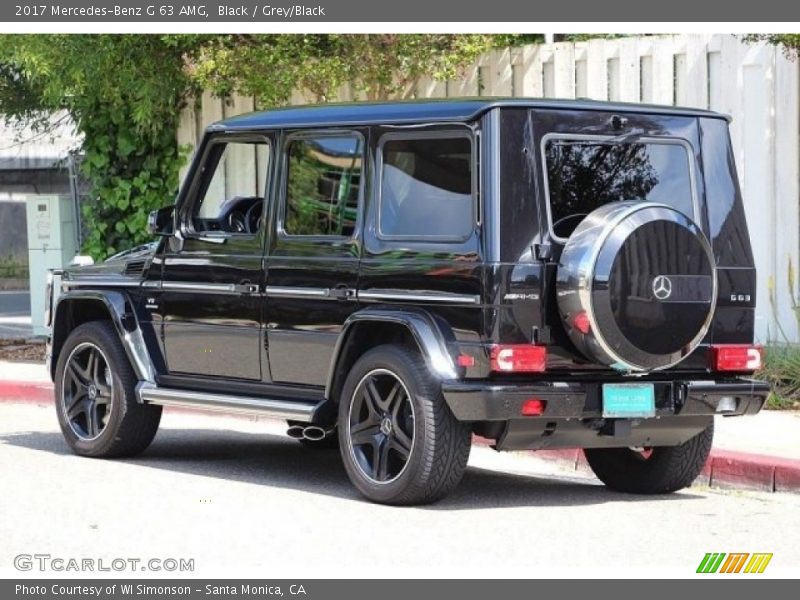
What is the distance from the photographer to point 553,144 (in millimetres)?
9258

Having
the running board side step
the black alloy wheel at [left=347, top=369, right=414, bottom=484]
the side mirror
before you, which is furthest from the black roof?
the running board side step

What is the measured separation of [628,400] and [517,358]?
699 millimetres

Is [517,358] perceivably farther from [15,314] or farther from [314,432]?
[15,314]

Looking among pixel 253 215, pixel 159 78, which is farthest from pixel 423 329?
pixel 159 78

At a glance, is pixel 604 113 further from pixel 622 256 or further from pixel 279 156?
pixel 279 156

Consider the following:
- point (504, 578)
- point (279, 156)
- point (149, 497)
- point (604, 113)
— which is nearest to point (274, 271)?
point (279, 156)

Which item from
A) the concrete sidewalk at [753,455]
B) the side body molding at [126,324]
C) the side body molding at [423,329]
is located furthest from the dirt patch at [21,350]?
the side body molding at [423,329]

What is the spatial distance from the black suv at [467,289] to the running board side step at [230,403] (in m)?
0.01

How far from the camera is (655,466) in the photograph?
10.1 metres

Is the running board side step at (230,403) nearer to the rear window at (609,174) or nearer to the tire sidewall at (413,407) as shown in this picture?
the tire sidewall at (413,407)

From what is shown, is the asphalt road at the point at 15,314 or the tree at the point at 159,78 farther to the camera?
the asphalt road at the point at 15,314

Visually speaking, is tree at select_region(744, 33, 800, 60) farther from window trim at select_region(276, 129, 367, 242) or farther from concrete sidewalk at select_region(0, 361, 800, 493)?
window trim at select_region(276, 129, 367, 242)

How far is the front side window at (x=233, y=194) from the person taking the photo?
424 inches

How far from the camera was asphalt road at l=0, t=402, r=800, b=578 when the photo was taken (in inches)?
305
